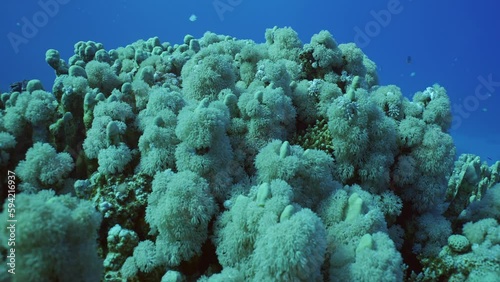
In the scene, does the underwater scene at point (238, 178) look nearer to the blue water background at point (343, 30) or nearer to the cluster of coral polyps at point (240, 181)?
the cluster of coral polyps at point (240, 181)

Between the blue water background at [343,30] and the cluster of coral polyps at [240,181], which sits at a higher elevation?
the blue water background at [343,30]

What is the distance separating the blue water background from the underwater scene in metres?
60.0

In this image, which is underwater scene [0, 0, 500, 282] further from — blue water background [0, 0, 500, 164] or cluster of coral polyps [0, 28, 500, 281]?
blue water background [0, 0, 500, 164]

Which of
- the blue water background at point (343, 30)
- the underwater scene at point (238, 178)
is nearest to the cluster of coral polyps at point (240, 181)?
the underwater scene at point (238, 178)

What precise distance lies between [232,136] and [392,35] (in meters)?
142

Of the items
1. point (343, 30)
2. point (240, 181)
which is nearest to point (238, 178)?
point (240, 181)

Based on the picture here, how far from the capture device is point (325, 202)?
3582 millimetres

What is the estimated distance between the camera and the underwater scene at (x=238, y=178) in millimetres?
2586

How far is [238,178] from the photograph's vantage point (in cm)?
374

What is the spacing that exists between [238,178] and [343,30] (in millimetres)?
153885

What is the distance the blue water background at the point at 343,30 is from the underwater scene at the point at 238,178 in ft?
197

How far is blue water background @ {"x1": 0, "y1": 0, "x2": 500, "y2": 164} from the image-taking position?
3740 inches

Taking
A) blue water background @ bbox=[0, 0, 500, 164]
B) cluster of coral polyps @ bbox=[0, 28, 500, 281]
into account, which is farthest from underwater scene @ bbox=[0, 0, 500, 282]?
blue water background @ bbox=[0, 0, 500, 164]

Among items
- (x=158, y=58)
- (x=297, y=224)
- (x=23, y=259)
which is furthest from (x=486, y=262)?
(x=158, y=58)
